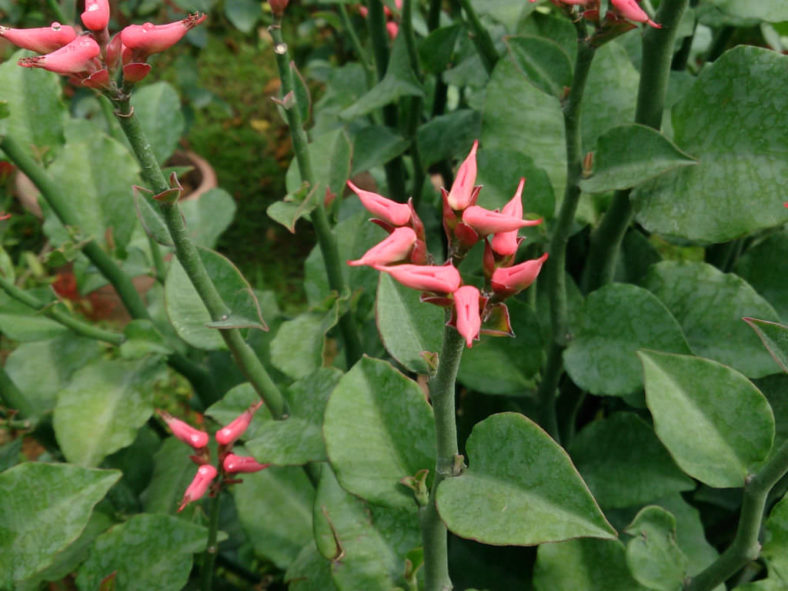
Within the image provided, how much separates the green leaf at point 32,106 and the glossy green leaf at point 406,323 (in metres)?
0.35

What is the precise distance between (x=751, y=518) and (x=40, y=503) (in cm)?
40

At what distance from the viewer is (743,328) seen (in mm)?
522

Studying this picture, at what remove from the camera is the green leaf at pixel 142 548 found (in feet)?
1.69

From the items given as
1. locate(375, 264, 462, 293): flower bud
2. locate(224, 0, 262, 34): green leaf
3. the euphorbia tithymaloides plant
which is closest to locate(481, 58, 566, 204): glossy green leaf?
the euphorbia tithymaloides plant

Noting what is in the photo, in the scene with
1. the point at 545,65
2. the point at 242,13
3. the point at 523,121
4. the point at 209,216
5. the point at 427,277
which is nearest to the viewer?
the point at 427,277

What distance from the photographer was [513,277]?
29cm

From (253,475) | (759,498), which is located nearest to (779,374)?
(759,498)

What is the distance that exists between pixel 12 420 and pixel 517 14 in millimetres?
485

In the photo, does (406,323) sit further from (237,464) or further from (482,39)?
(482,39)

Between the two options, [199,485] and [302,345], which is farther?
[302,345]

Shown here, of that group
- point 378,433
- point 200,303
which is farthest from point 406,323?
point 200,303

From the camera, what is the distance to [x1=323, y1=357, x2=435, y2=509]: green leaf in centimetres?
41

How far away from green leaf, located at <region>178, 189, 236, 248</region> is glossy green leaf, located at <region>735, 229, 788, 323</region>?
48 centimetres

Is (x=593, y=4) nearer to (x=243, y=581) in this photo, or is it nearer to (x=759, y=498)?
(x=759, y=498)
